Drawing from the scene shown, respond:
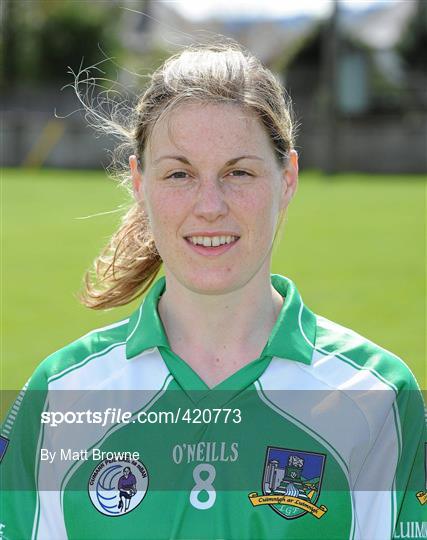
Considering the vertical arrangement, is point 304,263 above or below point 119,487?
above

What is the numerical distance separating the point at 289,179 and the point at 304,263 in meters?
7.74

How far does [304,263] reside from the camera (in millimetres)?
10023

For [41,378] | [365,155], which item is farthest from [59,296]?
[365,155]

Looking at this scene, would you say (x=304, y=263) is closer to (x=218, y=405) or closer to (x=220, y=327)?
(x=220, y=327)

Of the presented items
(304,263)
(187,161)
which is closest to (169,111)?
(187,161)

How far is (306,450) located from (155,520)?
0.35 m

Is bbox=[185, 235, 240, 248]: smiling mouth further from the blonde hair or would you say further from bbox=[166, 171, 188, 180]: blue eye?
the blonde hair

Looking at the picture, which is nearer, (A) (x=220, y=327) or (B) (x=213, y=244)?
(B) (x=213, y=244)

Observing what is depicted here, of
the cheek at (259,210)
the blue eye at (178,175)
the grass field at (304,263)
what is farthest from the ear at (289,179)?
the grass field at (304,263)

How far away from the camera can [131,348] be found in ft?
7.29

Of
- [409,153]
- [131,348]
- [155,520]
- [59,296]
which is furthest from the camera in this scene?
[409,153]

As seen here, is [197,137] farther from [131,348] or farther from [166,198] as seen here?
[131,348]

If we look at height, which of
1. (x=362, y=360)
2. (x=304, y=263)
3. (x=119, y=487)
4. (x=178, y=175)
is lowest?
(x=119, y=487)

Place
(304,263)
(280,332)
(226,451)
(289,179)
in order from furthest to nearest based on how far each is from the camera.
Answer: (304,263), (289,179), (280,332), (226,451)
